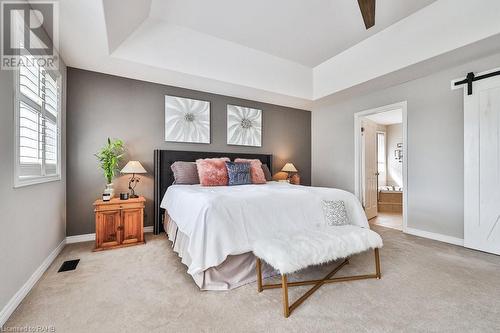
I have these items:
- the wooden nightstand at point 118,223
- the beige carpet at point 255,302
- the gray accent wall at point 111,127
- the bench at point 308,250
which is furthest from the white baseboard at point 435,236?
the wooden nightstand at point 118,223

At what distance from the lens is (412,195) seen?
350cm

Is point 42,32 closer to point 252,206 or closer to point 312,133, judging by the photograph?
point 252,206

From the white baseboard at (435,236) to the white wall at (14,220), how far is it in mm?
4683

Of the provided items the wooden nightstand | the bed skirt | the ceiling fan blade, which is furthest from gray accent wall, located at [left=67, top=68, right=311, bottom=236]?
the ceiling fan blade

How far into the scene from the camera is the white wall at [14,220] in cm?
148

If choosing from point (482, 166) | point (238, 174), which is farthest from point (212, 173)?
point (482, 166)

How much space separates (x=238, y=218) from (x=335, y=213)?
1.09 meters

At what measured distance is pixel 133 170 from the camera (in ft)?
10.0

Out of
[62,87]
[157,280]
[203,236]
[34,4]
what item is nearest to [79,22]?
[34,4]

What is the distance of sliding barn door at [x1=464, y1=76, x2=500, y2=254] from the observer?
2.67 meters

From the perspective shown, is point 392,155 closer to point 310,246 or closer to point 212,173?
point 212,173

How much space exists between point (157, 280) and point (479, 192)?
3934mm

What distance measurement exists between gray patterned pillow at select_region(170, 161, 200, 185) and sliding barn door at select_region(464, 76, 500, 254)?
3.77 meters

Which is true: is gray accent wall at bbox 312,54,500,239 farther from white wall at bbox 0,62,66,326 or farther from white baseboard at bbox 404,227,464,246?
white wall at bbox 0,62,66,326
